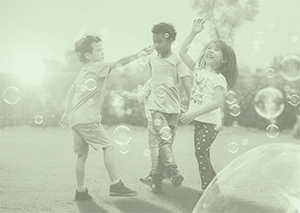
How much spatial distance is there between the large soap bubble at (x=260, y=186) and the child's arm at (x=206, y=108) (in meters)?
0.54

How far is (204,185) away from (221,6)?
810 cm

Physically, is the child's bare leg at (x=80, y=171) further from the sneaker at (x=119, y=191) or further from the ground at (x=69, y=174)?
the sneaker at (x=119, y=191)

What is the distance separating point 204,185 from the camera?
132 inches

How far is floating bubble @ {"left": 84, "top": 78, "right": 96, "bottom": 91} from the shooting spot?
11.3 feet

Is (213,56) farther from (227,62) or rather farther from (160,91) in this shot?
(160,91)

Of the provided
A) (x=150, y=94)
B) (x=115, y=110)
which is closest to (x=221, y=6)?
(x=115, y=110)

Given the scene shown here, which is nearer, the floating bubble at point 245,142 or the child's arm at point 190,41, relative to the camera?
the child's arm at point 190,41

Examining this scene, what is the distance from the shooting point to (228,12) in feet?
34.5

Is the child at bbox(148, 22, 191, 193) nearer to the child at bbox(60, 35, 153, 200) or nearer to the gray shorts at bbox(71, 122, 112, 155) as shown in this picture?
the child at bbox(60, 35, 153, 200)

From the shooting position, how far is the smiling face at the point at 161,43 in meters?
3.78

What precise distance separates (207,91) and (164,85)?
524mm

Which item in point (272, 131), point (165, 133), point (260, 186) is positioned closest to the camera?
point (260, 186)

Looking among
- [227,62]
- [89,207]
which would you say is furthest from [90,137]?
[227,62]

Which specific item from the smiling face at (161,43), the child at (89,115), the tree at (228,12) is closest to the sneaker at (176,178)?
the child at (89,115)
